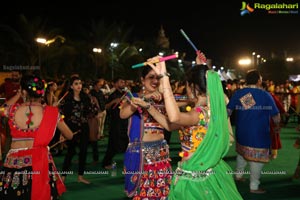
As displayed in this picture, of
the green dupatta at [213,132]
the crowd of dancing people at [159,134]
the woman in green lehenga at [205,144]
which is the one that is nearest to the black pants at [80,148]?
the crowd of dancing people at [159,134]

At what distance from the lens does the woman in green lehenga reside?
9.96ft

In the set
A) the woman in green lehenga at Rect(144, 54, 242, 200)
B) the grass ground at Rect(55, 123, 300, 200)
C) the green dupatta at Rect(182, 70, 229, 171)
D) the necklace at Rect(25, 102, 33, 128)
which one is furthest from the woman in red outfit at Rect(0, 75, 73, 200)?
the grass ground at Rect(55, 123, 300, 200)

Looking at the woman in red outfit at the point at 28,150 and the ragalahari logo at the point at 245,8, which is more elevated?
the ragalahari logo at the point at 245,8

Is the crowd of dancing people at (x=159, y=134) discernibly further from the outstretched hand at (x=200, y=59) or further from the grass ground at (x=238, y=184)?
the grass ground at (x=238, y=184)

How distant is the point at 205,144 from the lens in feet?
10.0

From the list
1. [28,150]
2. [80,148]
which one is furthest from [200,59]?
[80,148]

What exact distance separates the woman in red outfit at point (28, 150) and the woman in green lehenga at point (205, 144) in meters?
1.48

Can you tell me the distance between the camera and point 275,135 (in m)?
6.64

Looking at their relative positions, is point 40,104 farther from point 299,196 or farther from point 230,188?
point 299,196

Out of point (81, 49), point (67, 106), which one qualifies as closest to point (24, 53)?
point (81, 49)

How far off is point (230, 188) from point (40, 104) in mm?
2056

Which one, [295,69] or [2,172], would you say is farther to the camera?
[295,69]

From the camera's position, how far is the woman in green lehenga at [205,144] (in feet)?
9.96

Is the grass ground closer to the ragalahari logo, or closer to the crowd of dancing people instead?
the crowd of dancing people
